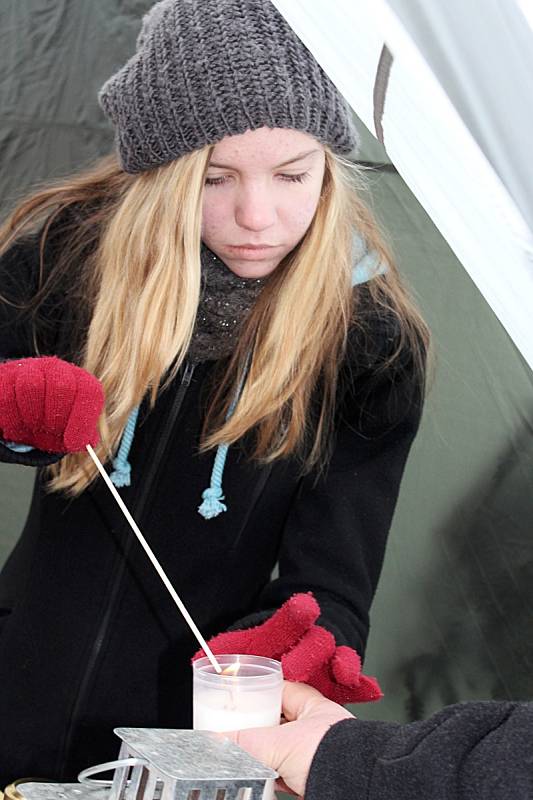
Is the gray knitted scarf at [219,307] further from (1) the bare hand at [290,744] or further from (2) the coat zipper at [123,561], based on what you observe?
(1) the bare hand at [290,744]

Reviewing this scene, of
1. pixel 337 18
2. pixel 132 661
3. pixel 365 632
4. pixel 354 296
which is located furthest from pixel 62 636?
pixel 337 18

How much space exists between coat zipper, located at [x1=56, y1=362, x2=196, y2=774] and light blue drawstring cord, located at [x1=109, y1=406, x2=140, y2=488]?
3cm

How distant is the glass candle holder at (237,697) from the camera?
2.67 ft

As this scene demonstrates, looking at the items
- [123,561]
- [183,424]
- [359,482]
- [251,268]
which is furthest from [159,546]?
[251,268]

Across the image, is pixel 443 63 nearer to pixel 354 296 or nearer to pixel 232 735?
pixel 232 735

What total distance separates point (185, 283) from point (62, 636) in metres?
0.48

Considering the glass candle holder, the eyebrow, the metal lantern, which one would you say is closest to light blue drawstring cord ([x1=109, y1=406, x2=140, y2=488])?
the eyebrow

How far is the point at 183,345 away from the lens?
1.31m

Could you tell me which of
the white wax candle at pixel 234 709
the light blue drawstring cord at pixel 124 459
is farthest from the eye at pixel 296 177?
the white wax candle at pixel 234 709

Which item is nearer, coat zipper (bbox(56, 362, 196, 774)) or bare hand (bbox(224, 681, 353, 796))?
bare hand (bbox(224, 681, 353, 796))

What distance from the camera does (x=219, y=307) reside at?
1338mm

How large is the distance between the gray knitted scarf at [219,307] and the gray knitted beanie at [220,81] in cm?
18

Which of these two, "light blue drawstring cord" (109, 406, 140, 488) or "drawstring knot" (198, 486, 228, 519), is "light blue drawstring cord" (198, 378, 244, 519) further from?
"light blue drawstring cord" (109, 406, 140, 488)

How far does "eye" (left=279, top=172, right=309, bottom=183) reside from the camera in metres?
1.18
